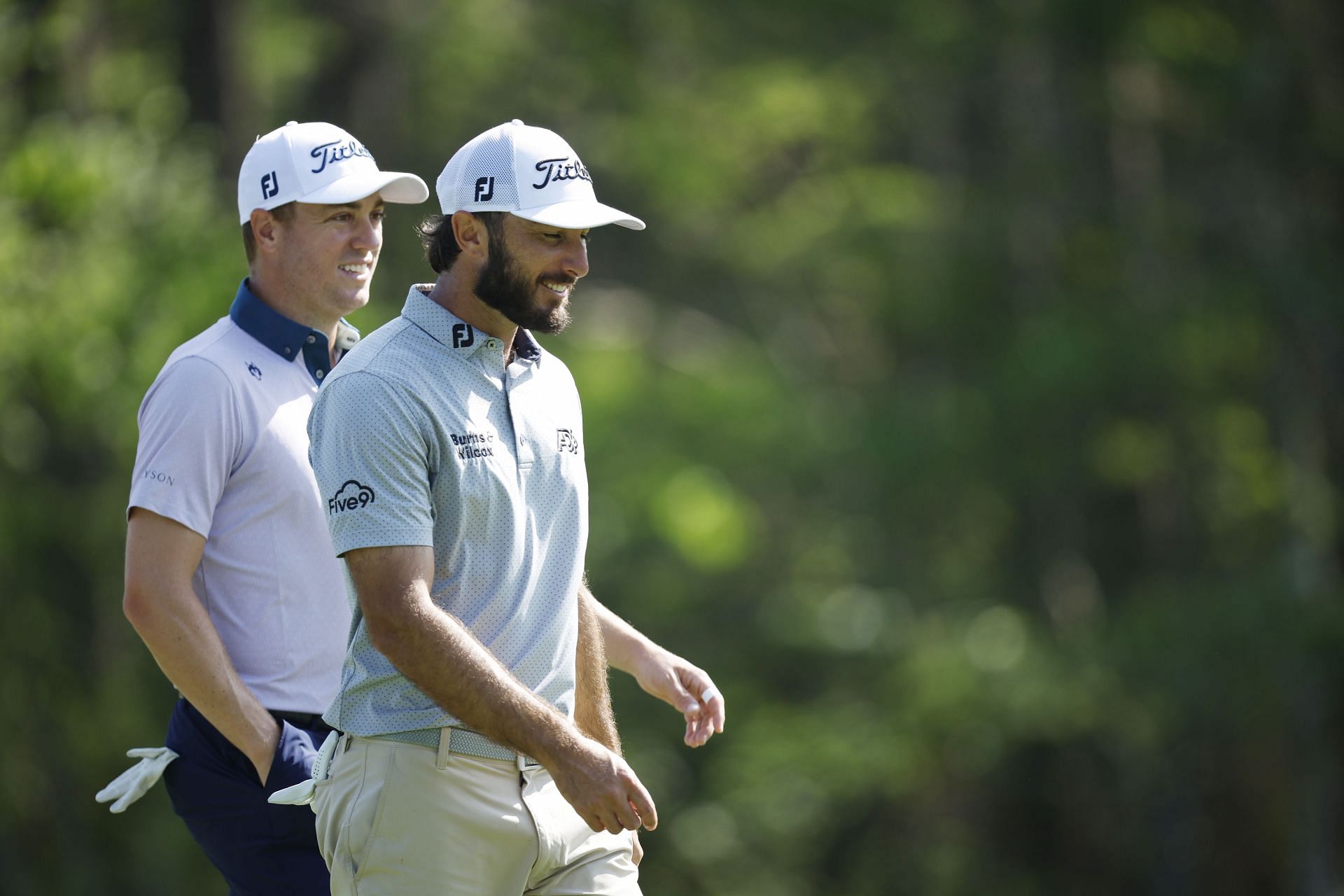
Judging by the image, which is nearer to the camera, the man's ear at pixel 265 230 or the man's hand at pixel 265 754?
the man's hand at pixel 265 754

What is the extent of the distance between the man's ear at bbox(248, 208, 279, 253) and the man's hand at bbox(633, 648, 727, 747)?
3.76ft

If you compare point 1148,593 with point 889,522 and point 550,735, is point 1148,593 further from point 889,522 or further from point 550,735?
point 550,735

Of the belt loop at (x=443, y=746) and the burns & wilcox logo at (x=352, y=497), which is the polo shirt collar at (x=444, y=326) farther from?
the belt loop at (x=443, y=746)

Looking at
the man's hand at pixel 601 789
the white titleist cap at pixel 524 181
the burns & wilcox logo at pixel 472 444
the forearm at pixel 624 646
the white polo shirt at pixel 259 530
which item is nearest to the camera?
the man's hand at pixel 601 789

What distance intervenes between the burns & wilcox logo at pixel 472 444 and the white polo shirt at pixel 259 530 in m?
0.55

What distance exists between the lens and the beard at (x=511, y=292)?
10.1 feet

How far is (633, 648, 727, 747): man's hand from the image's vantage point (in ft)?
11.1

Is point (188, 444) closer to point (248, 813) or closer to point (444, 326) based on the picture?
point (444, 326)

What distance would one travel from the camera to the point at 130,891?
10312mm

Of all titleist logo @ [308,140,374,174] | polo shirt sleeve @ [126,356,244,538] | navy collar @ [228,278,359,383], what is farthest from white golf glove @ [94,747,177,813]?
titleist logo @ [308,140,374,174]

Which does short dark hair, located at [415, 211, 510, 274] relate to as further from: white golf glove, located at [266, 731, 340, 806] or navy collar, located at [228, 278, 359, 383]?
white golf glove, located at [266, 731, 340, 806]

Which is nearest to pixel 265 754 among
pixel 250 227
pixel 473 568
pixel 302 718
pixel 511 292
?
pixel 302 718

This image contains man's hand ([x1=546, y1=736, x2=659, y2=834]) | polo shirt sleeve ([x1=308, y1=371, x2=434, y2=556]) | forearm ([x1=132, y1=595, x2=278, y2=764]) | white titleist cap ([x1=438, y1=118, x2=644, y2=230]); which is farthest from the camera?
forearm ([x1=132, y1=595, x2=278, y2=764])

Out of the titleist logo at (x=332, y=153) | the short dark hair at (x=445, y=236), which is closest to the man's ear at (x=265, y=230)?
the titleist logo at (x=332, y=153)
